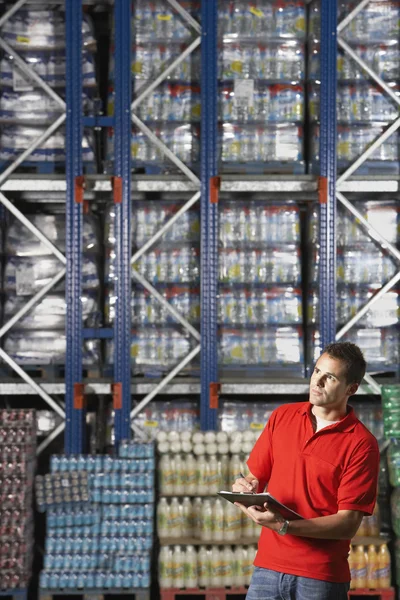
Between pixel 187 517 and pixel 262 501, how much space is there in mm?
4026

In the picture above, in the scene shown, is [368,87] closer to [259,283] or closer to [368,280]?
[368,280]

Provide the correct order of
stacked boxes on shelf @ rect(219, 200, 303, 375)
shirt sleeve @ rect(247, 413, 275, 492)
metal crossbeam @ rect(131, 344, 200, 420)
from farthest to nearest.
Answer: stacked boxes on shelf @ rect(219, 200, 303, 375), metal crossbeam @ rect(131, 344, 200, 420), shirt sleeve @ rect(247, 413, 275, 492)

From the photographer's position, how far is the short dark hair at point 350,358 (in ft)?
13.6

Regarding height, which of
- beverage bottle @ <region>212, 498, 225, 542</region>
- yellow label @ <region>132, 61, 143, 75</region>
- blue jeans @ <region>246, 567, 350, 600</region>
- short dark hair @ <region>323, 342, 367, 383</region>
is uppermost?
yellow label @ <region>132, 61, 143, 75</region>

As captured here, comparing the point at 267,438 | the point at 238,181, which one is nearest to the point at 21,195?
the point at 238,181

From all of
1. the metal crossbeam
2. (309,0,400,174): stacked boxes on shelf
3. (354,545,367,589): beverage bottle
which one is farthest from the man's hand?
(309,0,400,174): stacked boxes on shelf

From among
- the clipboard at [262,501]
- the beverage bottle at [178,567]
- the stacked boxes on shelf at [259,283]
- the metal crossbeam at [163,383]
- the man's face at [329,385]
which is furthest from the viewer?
the stacked boxes on shelf at [259,283]

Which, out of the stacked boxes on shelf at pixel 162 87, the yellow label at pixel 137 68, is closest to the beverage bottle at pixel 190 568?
the stacked boxes on shelf at pixel 162 87

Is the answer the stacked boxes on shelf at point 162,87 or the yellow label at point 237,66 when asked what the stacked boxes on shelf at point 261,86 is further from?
the stacked boxes on shelf at point 162,87

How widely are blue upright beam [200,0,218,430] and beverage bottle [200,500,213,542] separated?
0.86 m

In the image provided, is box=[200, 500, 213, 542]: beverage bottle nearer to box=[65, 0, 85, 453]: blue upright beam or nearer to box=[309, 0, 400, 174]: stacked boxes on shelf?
box=[65, 0, 85, 453]: blue upright beam

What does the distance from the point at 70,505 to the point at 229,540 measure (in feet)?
4.43

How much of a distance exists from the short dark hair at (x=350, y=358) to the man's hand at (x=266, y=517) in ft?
2.27

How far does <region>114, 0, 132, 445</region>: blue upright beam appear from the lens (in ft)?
26.8
